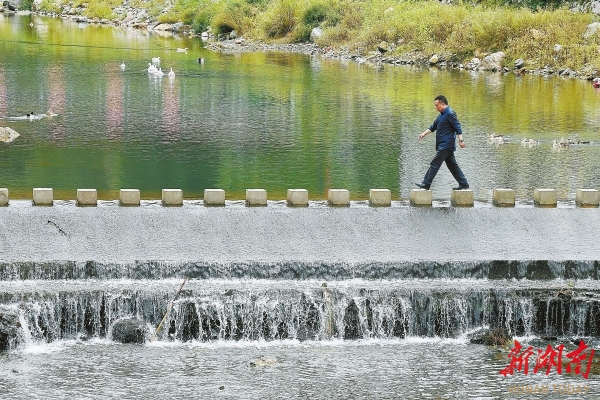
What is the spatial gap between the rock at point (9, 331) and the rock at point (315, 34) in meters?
51.6

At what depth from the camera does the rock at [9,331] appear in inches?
603

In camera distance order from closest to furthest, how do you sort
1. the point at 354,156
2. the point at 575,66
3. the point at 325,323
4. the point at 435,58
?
the point at 325,323, the point at 354,156, the point at 575,66, the point at 435,58

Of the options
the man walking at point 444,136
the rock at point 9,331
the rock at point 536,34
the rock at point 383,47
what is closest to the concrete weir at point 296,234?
the man walking at point 444,136

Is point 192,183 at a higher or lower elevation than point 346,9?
lower

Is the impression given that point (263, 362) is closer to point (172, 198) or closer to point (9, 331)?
point (9, 331)

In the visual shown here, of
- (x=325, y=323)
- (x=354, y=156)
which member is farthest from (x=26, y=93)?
(x=325, y=323)

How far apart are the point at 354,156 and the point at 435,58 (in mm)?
28979

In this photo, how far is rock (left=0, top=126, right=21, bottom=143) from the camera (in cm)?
2924

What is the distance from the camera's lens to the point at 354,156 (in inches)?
1118

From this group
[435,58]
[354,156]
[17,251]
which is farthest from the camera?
[435,58]

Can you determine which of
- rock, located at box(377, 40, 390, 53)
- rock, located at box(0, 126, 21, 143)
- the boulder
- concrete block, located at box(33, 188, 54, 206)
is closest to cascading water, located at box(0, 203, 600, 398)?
concrete block, located at box(33, 188, 54, 206)

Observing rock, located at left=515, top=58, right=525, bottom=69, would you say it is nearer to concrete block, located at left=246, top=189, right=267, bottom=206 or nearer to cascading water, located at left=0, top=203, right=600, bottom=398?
cascading water, located at left=0, top=203, right=600, bottom=398

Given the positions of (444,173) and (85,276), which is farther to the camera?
(444,173)

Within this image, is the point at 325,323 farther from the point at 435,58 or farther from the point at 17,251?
the point at 435,58
